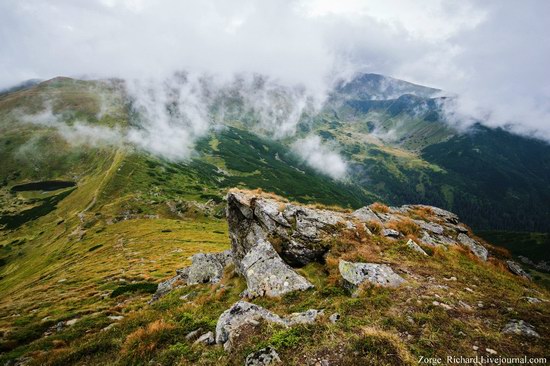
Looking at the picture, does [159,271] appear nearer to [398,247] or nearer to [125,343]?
[125,343]

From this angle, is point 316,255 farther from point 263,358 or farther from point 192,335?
point 263,358

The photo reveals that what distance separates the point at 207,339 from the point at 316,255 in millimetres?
10997

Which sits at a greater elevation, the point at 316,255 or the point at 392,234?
the point at 392,234

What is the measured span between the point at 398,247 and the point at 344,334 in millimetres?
12312

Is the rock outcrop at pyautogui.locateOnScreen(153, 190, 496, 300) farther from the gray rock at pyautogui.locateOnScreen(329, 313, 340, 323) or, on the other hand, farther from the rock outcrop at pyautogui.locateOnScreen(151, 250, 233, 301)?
the gray rock at pyautogui.locateOnScreen(329, 313, 340, 323)

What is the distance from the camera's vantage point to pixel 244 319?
1288 cm

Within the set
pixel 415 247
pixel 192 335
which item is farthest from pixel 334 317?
pixel 415 247

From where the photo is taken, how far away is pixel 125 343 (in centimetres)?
1435

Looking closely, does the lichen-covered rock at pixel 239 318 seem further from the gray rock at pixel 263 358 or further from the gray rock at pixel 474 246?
the gray rock at pixel 474 246

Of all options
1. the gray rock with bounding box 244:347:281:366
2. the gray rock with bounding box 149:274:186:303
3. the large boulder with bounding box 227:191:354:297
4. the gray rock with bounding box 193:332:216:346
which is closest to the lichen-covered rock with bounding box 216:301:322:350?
the gray rock with bounding box 193:332:216:346

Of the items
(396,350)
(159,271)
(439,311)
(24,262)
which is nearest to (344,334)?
(396,350)

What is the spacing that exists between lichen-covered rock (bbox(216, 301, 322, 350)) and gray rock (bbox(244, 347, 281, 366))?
1787 millimetres

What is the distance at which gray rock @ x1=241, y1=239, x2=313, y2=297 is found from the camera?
18.0 metres

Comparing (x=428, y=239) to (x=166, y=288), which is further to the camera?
(x=166, y=288)
